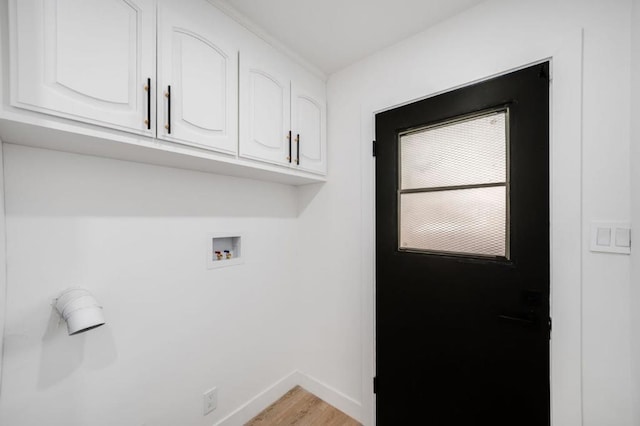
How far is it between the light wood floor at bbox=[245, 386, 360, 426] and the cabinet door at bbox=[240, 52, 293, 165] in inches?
71.5

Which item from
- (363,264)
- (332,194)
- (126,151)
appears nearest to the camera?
(126,151)

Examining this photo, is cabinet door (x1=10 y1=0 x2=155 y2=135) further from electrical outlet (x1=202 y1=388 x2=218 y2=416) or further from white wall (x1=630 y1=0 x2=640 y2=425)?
white wall (x1=630 y1=0 x2=640 y2=425)

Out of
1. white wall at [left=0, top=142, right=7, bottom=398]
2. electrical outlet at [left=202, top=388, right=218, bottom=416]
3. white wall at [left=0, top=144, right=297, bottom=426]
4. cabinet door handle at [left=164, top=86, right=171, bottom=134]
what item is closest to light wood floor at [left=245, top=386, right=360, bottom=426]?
white wall at [left=0, top=144, right=297, bottom=426]

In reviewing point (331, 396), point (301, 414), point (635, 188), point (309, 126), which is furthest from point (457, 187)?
point (301, 414)

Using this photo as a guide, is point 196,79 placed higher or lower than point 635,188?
higher

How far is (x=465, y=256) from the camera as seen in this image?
1.36 metres

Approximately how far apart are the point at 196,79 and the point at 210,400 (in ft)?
6.16

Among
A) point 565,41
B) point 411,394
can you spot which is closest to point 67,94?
point 565,41

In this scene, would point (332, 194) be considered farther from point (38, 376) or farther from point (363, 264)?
point (38, 376)

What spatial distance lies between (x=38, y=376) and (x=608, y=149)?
256 centimetres

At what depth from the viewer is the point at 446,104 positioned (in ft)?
4.69

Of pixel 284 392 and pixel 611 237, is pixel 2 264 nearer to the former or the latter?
pixel 284 392

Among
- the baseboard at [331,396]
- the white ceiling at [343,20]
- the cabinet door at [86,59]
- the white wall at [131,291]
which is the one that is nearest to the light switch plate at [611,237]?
the white ceiling at [343,20]

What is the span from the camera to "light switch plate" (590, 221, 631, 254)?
1.01m
